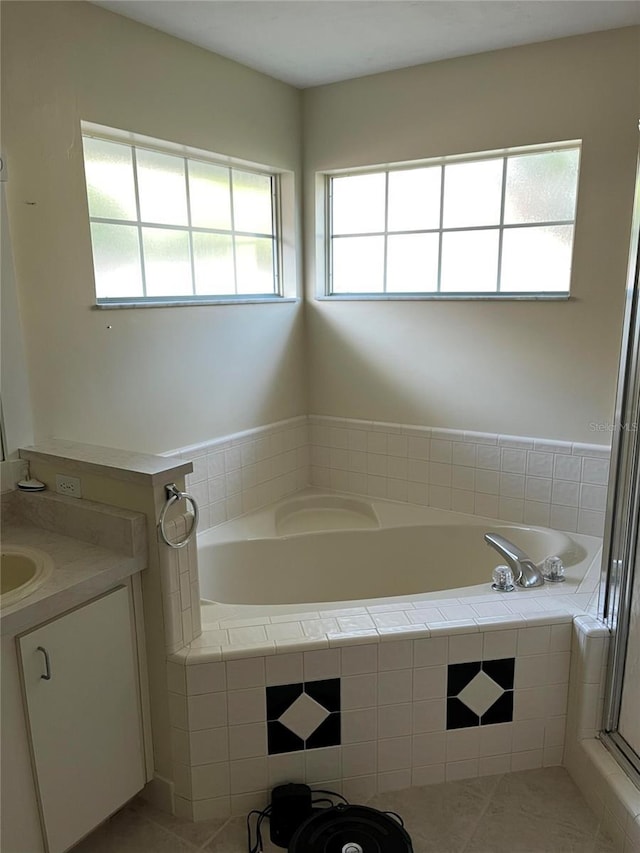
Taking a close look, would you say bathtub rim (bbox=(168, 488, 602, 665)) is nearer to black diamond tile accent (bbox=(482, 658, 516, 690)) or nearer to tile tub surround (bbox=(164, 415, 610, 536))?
black diamond tile accent (bbox=(482, 658, 516, 690))

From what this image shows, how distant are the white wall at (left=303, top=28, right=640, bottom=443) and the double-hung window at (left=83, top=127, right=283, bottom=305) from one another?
290mm

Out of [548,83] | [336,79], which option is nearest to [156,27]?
[336,79]

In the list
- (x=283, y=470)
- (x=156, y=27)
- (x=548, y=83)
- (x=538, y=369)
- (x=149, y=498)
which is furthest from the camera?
(x=283, y=470)

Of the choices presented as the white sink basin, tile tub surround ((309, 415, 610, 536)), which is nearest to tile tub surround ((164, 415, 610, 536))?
tile tub surround ((309, 415, 610, 536))

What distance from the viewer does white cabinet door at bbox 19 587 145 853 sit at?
156 centimetres

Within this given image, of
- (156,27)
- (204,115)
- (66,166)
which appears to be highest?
(156,27)

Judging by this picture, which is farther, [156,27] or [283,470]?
[283,470]

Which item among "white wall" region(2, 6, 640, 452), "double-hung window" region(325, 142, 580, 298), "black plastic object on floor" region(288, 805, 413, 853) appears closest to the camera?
"black plastic object on floor" region(288, 805, 413, 853)

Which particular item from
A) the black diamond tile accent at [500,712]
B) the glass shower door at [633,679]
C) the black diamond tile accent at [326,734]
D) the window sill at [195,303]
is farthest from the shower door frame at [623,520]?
the window sill at [195,303]

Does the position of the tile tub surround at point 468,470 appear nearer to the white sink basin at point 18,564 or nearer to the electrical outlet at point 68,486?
the electrical outlet at point 68,486

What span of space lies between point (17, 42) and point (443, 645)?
7.35ft

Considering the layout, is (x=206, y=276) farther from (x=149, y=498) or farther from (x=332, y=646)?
(x=332, y=646)

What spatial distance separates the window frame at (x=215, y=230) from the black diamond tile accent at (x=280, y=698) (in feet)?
4.69

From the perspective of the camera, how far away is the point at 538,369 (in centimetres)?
276
